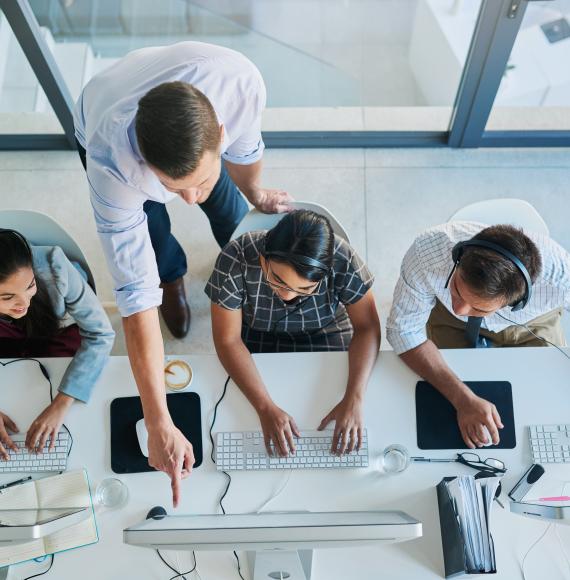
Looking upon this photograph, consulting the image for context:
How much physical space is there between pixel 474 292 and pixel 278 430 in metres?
0.62

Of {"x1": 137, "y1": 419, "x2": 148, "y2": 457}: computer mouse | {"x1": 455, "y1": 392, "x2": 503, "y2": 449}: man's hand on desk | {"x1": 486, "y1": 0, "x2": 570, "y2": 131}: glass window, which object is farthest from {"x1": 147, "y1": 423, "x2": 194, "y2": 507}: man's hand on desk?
{"x1": 486, "y1": 0, "x2": 570, "y2": 131}: glass window

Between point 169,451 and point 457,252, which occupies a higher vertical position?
point 457,252

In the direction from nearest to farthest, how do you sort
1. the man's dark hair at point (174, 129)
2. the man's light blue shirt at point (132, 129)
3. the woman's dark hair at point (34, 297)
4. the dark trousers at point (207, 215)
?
1. the man's dark hair at point (174, 129)
2. the man's light blue shirt at point (132, 129)
3. the woman's dark hair at point (34, 297)
4. the dark trousers at point (207, 215)

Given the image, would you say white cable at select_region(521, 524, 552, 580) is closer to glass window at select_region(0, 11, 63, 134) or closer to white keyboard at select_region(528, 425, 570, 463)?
white keyboard at select_region(528, 425, 570, 463)

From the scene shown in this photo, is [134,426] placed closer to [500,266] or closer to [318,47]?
[500,266]

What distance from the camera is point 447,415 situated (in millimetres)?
1753

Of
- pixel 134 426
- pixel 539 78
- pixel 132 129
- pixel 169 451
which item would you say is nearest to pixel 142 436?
pixel 134 426

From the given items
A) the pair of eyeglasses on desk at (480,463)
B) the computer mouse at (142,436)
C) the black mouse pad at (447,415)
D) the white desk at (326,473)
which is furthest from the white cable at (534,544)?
the computer mouse at (142,436)

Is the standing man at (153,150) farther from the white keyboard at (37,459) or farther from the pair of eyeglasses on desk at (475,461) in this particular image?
the pair of eyeglasses on desk at (475,461)

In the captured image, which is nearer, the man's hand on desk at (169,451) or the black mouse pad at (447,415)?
the man's hand on desk at (169,451)

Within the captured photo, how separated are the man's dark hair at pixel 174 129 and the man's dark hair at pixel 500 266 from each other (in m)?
0.71

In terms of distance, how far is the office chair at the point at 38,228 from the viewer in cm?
185

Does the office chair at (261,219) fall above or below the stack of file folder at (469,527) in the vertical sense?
above

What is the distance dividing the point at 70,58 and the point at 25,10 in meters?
0.44
